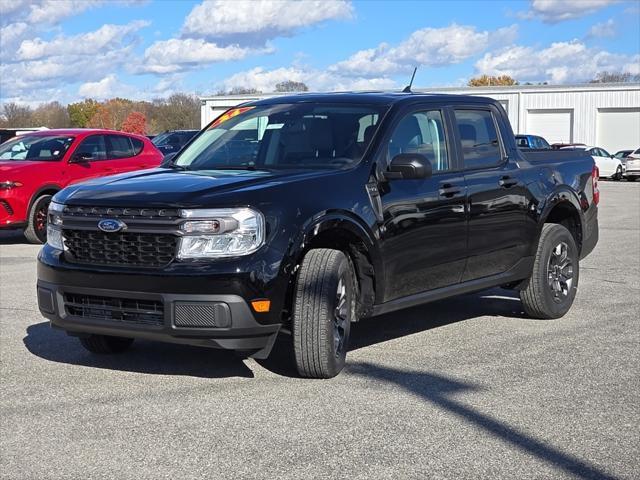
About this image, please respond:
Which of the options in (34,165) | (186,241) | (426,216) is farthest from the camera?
(34,165)

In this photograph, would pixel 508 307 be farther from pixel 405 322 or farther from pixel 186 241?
pixel 186 241

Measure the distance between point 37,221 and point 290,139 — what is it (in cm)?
845

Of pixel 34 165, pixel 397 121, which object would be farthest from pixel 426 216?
pixel 34 165

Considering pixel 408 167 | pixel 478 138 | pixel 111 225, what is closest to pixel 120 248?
pixel 111 225

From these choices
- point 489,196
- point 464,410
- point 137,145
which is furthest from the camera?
point 137,145

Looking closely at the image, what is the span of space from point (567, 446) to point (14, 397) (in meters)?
3.17

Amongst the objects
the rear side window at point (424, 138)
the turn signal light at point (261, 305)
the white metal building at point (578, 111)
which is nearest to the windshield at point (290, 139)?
the rear side window at point (424, 138)

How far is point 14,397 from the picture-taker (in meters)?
5.62

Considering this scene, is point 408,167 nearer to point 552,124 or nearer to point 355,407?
point 355,407

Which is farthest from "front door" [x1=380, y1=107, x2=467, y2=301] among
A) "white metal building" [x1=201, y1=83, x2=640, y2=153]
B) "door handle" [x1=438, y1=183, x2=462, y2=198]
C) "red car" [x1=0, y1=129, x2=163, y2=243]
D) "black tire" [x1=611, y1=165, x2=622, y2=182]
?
"white metal building" [x1=201, y1=83, x2=640, y2=153]

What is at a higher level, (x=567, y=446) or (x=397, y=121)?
(x=397, y=121)

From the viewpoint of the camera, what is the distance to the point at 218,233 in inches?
214

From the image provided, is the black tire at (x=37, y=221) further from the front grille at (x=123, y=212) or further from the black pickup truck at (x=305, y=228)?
the front grille at (x=123, y=212)

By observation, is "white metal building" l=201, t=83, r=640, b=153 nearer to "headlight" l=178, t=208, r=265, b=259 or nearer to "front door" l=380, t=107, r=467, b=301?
"front door" l=380, t=107, r=467, b=301
